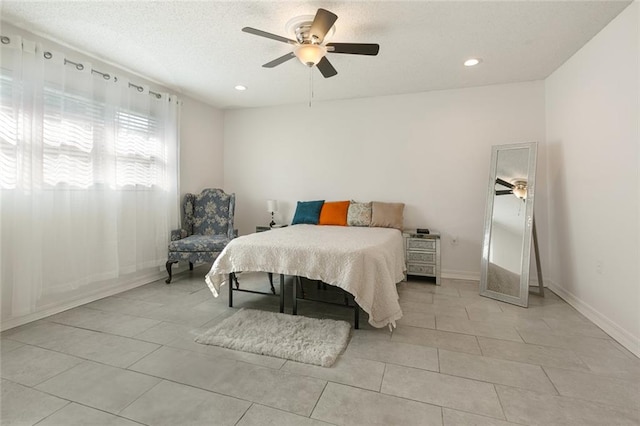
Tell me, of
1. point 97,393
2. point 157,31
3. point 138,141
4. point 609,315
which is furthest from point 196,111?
point 609,315

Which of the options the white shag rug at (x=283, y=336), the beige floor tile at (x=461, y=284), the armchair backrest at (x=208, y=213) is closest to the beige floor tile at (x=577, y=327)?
the beige floor tile at (x=461, y=284)

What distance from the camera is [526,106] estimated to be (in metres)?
3.55

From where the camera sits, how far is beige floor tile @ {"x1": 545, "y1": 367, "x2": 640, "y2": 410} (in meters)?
1.53

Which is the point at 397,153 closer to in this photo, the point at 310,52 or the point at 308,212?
the point at 308,212

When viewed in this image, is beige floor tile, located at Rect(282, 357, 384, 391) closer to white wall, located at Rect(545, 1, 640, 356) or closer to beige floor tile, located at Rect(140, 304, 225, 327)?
beige floor tile, located at Rect(140, 304, 225, 327)

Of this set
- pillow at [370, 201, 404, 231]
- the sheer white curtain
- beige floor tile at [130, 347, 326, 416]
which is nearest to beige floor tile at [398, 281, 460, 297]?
pillow at [370, 201, 404, 231]

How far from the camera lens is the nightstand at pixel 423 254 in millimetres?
3598

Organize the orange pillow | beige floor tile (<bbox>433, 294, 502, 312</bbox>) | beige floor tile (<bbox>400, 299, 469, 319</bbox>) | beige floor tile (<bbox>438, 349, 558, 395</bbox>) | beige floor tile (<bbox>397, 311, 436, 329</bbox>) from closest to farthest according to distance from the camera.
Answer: beige floor tile (<bbox>438, 349, 558, 395</bbox>)
beige floor tile (<bbox>397, 311, 436, 329</bbox>)
beige floor tile (<bbox>400, 299, 469, 319</bbox>)
beige floor tile (<bbox>433, 294, 502, 312</bbox>)
the orange pillow

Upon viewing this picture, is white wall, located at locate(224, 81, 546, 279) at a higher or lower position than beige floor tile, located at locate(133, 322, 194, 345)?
higher

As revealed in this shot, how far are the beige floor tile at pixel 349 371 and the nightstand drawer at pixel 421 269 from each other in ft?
6.59

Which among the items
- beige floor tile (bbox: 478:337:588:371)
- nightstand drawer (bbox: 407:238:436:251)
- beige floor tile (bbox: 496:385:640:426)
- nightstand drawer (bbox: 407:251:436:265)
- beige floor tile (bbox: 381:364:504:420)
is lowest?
beige floor tile (bbox: 381:364:504:420)

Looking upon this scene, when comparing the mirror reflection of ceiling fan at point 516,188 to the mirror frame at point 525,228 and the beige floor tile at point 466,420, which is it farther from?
the beige floor tile at point 466,420

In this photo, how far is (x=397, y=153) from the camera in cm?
411

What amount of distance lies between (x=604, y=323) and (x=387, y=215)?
2.29m
